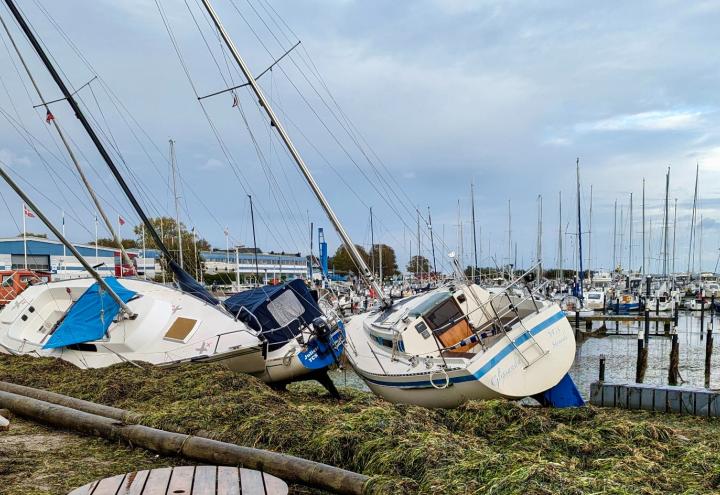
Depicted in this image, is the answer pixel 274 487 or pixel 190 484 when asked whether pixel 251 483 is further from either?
pixel 190 484

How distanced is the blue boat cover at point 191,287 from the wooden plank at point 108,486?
11097 millimetres

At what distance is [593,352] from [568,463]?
96.5ft

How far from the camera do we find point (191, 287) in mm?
16531

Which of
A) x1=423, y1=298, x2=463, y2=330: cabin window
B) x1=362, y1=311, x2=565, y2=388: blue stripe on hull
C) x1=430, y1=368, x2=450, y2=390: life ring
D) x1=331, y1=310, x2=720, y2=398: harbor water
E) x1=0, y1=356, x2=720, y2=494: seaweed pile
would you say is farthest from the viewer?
x1=331, y1=310, x2=720, y2=398: harbor water

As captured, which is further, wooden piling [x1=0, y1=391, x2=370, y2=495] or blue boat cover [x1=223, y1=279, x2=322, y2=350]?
blue boat cover [x1=223, y1=279, x2=322, y2=350]

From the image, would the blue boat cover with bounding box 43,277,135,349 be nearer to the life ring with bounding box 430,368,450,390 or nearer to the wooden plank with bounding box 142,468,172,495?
the life ring with bounding box 430,368,450,390

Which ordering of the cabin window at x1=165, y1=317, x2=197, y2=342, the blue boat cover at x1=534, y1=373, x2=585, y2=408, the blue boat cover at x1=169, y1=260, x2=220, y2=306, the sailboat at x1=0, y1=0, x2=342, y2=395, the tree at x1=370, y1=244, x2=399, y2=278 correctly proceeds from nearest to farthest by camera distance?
the blue boat cover at x1=534, y1=373, x2=585, y2=408
the sailboat at x1=0, y1=0, x2=342, y2=395
the cabin window at x1=165, y1=317, x2=197, y2=342
the blue boat cover at x1=169, y1=260, x2=220, y2=306
the tree at x1=370, y1=244, x2=399, y2=278

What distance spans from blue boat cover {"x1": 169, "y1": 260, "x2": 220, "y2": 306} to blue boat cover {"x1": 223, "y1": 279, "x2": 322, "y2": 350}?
0.73 metres

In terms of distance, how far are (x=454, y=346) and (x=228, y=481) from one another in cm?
846

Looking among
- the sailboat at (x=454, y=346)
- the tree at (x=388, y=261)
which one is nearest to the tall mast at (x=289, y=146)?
the sailboat at (x=454, y=346)

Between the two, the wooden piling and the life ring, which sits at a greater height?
the wooden piling

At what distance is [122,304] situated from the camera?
14.4 meters

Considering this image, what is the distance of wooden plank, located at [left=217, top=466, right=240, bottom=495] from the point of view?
4411mm

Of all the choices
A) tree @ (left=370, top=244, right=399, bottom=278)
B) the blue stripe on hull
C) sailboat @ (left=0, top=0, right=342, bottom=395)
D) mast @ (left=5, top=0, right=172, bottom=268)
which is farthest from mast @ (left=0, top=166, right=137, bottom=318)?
tree @ (left=370, top=244, right=399, bottom=278)
